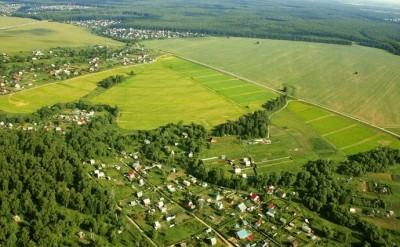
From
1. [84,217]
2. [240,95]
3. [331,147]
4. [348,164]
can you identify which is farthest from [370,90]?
[84,217]

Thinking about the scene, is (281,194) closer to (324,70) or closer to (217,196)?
(217,196)

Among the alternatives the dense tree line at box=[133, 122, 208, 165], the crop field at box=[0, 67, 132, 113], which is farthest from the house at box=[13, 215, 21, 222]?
the crop field at box=[0, 67, 132, 113]

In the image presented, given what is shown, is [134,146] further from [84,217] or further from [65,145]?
[84,217]

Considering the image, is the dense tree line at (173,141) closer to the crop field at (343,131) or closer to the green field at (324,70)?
the crop field at (343,131)

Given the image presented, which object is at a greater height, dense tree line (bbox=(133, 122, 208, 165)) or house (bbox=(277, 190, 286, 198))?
dense tree line (bbox=(133, 122, 208, 165))

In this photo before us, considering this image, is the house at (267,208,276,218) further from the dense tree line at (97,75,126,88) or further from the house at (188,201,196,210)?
the dense tree line at (97,75,126,88)

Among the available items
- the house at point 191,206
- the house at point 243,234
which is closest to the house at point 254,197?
the house at point 243,234

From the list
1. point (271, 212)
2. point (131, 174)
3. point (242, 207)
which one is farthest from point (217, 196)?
point (131, 174)

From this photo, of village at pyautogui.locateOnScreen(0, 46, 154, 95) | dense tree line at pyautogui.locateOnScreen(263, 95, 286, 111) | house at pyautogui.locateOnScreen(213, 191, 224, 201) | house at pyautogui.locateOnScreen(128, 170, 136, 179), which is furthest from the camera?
village at pyautogui.locateOnScreen(0, 46, 154, 95)
